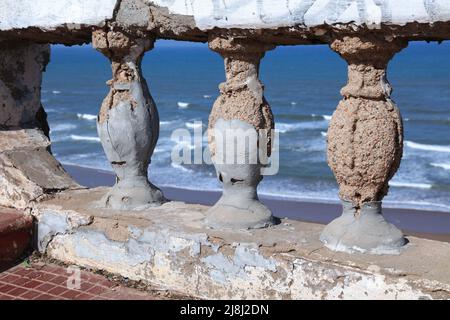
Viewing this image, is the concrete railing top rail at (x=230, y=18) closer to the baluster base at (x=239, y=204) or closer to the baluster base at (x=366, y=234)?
the baluster base at (x=239, y=204)

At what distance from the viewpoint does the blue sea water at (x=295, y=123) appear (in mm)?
15652

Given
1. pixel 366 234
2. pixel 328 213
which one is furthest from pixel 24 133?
pixel 328 213

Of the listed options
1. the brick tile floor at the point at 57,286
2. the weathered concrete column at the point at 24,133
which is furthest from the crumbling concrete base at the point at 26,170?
the brick tile floor at the point at 57,286

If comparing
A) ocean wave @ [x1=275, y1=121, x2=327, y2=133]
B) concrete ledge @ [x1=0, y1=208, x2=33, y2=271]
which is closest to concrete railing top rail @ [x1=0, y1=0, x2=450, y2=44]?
concrete ledge @ [x1=0, y1=208, x2=33, y2=271]

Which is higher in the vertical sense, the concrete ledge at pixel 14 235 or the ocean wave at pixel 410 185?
the concrete ledge at pixel 14 235

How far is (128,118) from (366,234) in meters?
1.49

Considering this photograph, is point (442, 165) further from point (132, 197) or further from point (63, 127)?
point (132, 197)

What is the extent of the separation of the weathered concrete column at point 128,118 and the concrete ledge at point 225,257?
0.71 ft

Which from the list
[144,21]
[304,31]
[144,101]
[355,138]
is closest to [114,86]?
[144,101]

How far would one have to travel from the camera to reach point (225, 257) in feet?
10.8

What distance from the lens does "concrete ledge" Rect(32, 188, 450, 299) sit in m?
2.87

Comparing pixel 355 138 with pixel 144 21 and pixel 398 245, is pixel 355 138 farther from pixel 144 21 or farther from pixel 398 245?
pixel 144 21

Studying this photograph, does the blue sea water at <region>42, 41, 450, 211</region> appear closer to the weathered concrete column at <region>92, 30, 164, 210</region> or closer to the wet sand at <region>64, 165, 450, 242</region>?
the wet sand at <region>64, 165, 450, 242</region>

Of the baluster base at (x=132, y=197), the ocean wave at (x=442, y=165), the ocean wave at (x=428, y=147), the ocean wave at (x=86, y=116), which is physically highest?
the baluster base at (x=132, y=197)
